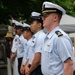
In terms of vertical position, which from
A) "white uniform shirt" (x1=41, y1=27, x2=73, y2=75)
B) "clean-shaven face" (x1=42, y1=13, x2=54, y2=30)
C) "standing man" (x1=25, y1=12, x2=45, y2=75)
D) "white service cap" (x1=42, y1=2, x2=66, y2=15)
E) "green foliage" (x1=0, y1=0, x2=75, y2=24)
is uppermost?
"white service cap" (x1=42, y1=2, x2=66, y2=15)

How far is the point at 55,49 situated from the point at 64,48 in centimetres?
13

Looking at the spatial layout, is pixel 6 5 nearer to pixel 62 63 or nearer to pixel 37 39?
pixel 37 39

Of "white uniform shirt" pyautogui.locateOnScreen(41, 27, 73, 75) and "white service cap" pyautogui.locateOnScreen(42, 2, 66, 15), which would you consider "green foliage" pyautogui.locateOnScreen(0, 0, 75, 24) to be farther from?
"white uniform shirt" pyautogui.locateOnScreen(41, 27, 73, 75)

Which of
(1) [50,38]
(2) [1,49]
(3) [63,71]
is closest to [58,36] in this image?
(1) [50,38]

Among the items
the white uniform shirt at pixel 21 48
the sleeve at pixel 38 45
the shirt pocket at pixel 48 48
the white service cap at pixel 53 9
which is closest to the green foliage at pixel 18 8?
the white uniform shirt at pixel 21 48

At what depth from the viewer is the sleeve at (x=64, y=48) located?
403 cm

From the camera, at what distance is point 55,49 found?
162 inches

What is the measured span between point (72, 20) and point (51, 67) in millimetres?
7518

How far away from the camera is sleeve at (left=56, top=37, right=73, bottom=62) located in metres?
4.03

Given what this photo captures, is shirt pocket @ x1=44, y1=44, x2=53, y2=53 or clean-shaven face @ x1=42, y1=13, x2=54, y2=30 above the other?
clean-shaven face @ x1=42, y1=13, x2=54, y2=30

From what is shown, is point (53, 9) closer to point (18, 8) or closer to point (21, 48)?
point (21, 48)

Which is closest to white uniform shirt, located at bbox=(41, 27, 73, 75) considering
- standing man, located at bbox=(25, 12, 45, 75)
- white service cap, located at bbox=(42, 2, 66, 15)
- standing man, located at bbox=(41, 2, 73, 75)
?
standing man, located at bbox=(41, 2, 73, 75)

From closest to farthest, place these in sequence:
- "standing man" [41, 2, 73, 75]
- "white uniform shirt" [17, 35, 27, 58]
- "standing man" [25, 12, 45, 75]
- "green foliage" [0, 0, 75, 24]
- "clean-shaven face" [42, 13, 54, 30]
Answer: "standing man" [41, 2, 73, 75]
"clean-shaven face" [42, 13, 54, 30]
"standing man" [25, 12, 45, 75]
"white uniform shirt" [17, 35, 27, 58]
"green foliage" [0, 0, 75, 24]

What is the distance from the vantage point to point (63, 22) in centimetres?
1131
